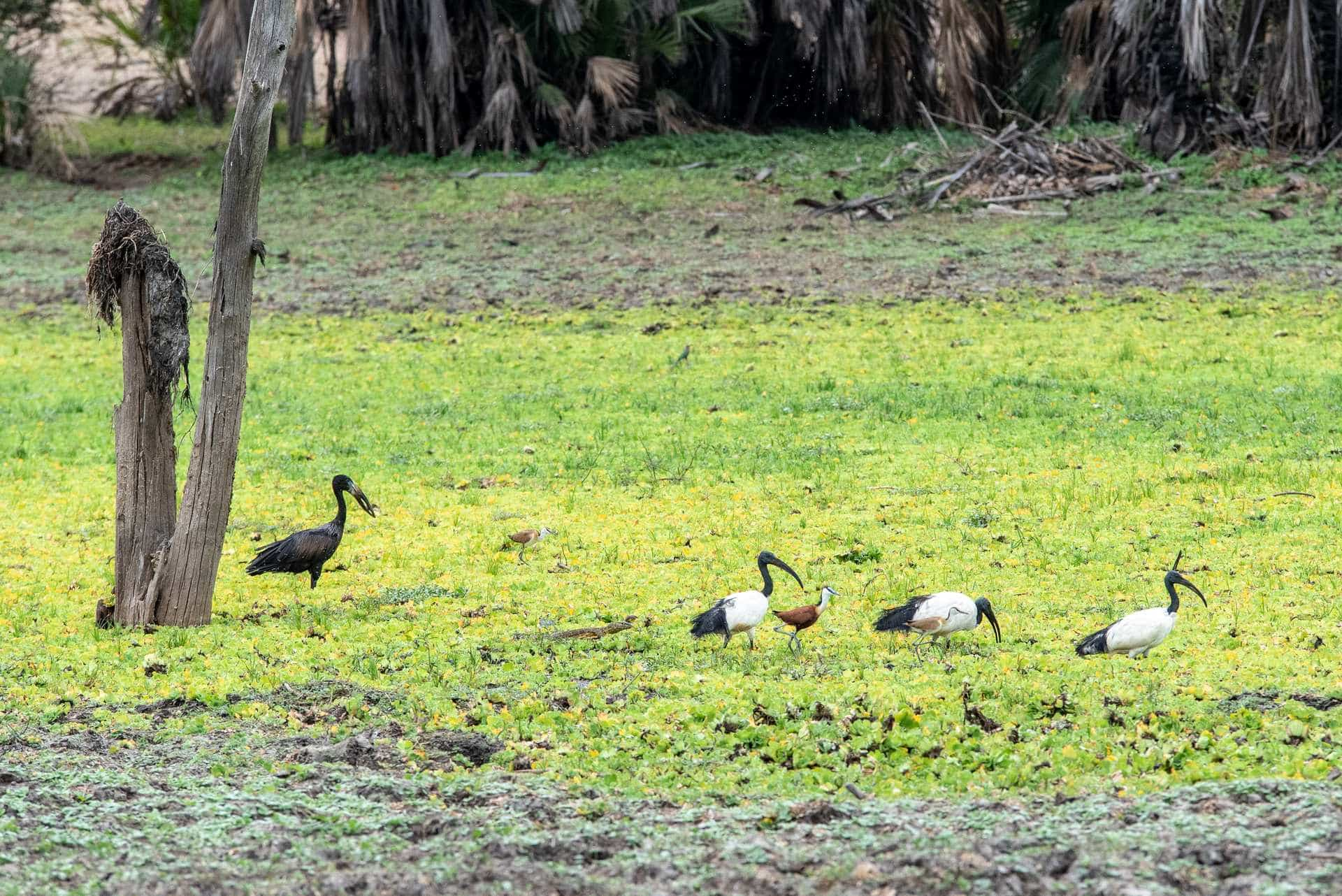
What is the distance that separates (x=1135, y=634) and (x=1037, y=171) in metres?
17.5

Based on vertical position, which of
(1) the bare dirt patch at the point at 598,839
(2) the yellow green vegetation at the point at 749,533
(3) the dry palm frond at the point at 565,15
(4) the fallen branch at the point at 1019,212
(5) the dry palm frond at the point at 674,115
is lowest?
(2) the yellow green vegetation at the point at 749,533

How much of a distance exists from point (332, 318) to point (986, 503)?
10.8 m

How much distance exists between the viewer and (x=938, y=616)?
8250 mm

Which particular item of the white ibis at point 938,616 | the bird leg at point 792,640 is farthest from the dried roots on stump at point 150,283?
the white ibis at point 938,616

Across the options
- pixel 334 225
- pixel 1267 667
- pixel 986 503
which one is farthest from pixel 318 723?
pixel 334 225

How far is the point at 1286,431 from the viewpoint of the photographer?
535 inches

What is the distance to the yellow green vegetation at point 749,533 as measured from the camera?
23.9ft

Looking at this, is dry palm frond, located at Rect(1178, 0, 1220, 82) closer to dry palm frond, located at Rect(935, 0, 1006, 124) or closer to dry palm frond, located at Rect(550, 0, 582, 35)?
dry palm frond, located at Rect(935, 0, 1006, 124)

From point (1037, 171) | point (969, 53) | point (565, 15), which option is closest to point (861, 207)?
point (1037, 171)

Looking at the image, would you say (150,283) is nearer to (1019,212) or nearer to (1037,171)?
(1019,212)

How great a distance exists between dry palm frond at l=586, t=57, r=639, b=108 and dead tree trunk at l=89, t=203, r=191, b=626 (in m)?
19.1

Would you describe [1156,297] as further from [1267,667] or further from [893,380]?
[1267,667]

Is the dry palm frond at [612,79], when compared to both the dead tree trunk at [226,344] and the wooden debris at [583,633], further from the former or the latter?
the wooden debris at [583,633]

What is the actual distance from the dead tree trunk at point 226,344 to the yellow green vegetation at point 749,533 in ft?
1.24
